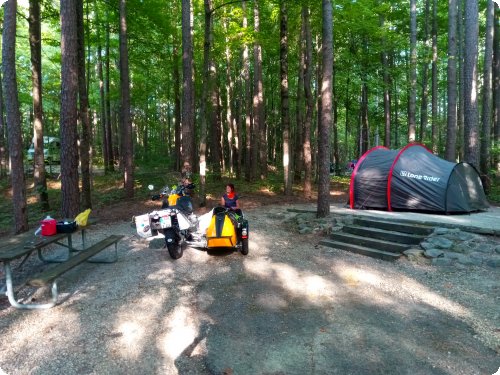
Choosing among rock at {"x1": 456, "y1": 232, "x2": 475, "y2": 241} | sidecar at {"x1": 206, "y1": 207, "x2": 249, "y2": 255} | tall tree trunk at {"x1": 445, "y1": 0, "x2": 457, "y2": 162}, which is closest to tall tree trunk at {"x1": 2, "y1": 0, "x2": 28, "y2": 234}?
sidecar at {"x1": 206, "y1": 207, "x2": 249, "y2": 255}

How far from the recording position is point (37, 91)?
12250 millimetres

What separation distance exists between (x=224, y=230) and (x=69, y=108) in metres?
5.28

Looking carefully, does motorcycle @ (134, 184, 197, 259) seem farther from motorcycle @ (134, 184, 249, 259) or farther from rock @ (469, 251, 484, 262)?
rock @ (469, 251, 484, 262)

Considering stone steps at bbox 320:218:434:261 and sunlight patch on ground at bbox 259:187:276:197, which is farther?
sunlight patch on ground at bbox 259:187:276:197

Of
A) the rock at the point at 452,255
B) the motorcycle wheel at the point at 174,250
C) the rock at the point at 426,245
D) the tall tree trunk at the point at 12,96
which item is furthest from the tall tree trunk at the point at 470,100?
the tall tree trunk at the point at 12,96

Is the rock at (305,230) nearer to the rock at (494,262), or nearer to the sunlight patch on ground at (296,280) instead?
the sunlight patch on ground at (296,280)

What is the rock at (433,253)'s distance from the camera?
21.1 feet

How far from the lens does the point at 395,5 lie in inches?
852

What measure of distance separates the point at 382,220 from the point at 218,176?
34.0 ft

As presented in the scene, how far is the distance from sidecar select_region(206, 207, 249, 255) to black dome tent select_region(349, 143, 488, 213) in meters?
5.20

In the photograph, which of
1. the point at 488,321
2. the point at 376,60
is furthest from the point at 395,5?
the point at 488,321

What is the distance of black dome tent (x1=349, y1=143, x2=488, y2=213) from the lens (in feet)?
31.1

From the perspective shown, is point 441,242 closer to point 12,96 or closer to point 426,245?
point 426,245

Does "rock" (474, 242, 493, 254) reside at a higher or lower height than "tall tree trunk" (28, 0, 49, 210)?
lower
